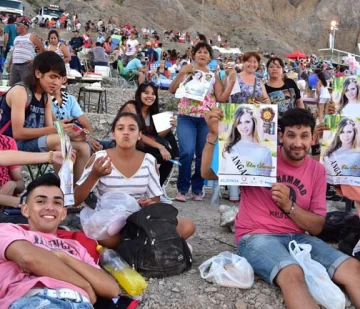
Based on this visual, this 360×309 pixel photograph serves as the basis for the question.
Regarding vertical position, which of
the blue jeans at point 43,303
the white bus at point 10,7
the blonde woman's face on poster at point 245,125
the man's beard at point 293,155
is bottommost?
the blue jeans at point 43,303

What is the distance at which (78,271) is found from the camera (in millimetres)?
3146

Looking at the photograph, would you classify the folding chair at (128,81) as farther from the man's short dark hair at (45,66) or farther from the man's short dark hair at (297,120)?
the man's short dark hair at (297,120)

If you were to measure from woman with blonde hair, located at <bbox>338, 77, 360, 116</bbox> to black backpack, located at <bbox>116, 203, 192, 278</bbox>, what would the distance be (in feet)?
7.14

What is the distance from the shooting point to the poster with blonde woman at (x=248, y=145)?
3855mm

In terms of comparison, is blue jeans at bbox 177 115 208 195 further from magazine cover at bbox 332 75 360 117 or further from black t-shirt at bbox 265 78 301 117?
magazine cover at bbox 332 75 360 117

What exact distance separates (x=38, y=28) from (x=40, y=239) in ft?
107

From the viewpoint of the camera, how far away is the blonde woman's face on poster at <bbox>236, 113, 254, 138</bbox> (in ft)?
12.7

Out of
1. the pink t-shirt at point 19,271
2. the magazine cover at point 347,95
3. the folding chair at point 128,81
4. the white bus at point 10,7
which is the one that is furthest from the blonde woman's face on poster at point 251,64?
the white bus at point 10,7

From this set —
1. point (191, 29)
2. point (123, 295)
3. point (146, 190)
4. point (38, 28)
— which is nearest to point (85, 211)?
point (146, 190)

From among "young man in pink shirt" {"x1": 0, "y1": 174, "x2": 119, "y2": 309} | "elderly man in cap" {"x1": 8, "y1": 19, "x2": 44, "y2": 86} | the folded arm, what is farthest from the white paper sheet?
"elderly man in cap" {"x1": 8, "y1": 19, "x2": 44, "y2": 86}

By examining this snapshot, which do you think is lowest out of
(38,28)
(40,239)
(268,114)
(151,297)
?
(151,297)

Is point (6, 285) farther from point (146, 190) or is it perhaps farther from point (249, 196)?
point (249, 196)

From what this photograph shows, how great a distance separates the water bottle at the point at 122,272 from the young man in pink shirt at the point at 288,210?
833 millimetres

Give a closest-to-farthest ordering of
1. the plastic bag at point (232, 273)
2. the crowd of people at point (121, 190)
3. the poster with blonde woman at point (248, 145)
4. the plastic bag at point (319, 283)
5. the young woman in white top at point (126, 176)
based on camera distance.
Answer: the crowd of people at point (121, 190), the plastic bag at point (319, 283), the plastic bag at point (232, 273), the poster with blonde woman at point (248, 145), the young woman in white top at point (126, 176)
